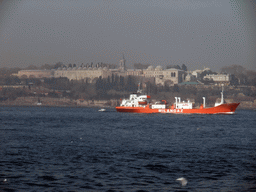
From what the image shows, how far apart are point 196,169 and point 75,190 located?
26.4 feet

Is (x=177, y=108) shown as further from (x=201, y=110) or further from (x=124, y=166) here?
(x=124, y=166)

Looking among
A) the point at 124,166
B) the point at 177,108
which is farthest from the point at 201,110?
the point at 124,166

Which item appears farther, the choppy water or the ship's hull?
the ship's hull

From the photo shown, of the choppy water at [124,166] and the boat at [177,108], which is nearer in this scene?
the choppy water at [124,166]

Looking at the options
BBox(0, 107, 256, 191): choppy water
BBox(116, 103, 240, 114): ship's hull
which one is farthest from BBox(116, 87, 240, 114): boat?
BBox(0, 107, 256, 191): choppy water

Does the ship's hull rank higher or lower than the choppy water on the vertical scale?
lower

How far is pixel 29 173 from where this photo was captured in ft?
72.0

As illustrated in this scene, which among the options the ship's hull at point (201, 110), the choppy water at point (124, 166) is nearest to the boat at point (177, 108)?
the ship's hull at point (201, 110)

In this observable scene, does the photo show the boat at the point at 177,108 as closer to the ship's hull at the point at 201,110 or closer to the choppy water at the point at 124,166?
Result: the ship's hull at the point at 201,110

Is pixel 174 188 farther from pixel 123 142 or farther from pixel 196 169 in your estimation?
pixel 123 142

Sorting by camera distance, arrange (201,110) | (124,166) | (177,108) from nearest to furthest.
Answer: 1. (124,166)
2. (201,110)
3. (177,108)

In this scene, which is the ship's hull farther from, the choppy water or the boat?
the choppy water

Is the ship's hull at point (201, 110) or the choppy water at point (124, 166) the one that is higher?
the choppy water at point (124, 166)

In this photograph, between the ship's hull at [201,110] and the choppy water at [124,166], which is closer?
the choppy water at [124,166]
